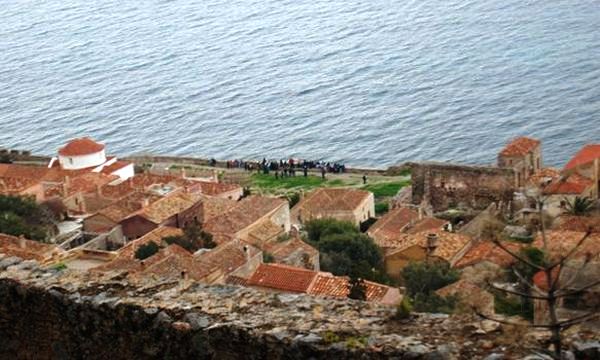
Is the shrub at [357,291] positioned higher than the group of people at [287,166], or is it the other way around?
the shrub at [357,291]

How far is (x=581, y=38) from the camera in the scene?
66188mm

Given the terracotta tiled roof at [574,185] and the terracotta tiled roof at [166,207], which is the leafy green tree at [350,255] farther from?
the terracotta tiled roof at [574,185]

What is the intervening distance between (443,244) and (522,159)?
41.5 feet

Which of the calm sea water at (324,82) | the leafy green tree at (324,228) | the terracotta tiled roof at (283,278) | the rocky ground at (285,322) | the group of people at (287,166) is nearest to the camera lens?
the rocky ground at (285,322)

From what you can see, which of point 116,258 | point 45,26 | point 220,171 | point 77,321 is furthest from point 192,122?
point 77,321

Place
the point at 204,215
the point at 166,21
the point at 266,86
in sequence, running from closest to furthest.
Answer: the point at 204,215, the point at 266,86, the point at 166,21

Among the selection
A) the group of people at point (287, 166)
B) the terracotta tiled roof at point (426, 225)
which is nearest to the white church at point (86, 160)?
the group of people at point (287, 166)

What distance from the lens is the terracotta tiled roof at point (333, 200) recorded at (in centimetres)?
3600

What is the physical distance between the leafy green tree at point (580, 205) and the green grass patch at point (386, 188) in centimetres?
1053

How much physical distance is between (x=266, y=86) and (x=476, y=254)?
132ft

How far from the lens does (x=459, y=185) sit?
39312 mm

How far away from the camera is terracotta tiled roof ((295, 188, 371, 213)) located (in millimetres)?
36000

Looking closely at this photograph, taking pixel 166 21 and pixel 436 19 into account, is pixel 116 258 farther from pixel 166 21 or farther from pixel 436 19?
pixel 166 21

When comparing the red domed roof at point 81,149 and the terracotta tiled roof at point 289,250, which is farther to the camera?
the red domed roof at point 81,149
